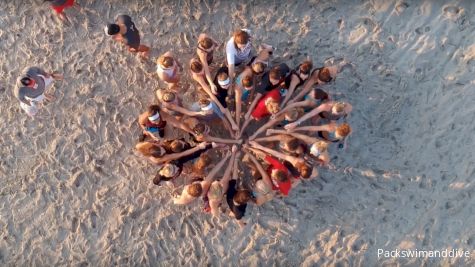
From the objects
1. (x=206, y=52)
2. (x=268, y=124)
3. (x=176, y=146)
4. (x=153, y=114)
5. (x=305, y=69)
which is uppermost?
(x=206, y=52)

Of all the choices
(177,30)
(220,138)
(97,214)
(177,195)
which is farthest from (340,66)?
(97,214)

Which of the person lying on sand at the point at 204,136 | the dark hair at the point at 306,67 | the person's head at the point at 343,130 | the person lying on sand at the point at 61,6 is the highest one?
the person lying on sand at the point at 61,6

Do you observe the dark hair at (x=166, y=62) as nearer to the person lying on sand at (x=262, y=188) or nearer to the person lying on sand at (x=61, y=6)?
the person lying on sand at (x=262, y=188)

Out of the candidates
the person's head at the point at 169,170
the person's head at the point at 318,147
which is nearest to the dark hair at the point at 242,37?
the person's head at the point at 318,147

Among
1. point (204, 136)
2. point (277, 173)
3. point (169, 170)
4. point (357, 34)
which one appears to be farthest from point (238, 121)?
point (357, 34)

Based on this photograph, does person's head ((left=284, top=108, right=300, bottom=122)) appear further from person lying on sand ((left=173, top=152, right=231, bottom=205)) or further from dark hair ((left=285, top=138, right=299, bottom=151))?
person lying on sand ((left=173, top=152, right=231, bottom=205))

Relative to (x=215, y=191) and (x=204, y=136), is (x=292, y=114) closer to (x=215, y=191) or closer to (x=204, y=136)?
(x=204, y=136)

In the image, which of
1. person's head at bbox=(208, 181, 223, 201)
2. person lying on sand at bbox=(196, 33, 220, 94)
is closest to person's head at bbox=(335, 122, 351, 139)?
person's head at bbox=(208, 181, 223, 201)
